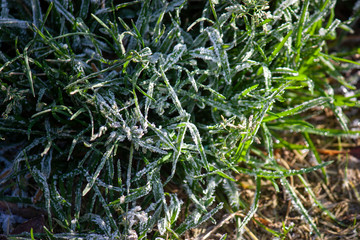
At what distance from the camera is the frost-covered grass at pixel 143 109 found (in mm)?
1269

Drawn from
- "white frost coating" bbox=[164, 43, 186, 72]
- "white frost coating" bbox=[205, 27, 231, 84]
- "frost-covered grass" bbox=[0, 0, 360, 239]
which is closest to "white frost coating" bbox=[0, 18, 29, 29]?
"frost-covered grass" bbox=[0, 0, 360, 239]

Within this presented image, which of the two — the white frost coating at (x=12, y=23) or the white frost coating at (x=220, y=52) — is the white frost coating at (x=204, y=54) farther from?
the white frost coating at (x=12, y=23)

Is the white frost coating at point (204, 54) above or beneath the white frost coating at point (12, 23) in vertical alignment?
beneath

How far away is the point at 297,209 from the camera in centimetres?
146

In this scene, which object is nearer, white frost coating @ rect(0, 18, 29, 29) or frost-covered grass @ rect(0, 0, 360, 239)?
frost-covered grass @ rect(0, 0, 360, 239)

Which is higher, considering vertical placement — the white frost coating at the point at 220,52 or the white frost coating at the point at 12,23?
the white frost coating at the point at 12,23

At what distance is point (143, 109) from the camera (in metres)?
1.41

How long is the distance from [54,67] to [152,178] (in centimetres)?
62

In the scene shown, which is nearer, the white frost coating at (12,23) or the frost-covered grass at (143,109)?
the frost-covered grass at (143,109)

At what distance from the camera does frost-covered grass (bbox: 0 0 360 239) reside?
4.16ft

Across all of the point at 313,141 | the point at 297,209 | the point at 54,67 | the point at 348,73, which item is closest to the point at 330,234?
the point at 297,209

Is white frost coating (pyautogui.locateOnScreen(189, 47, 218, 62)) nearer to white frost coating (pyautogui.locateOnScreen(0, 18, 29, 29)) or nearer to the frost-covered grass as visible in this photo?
the frost-covered grass

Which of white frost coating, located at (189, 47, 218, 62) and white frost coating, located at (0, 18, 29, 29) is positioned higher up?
white frost coating, located at (0, 18, 29, 29)

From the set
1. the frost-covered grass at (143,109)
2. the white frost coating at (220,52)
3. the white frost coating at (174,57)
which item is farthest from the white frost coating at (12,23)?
the white frost coating at (220,52)
